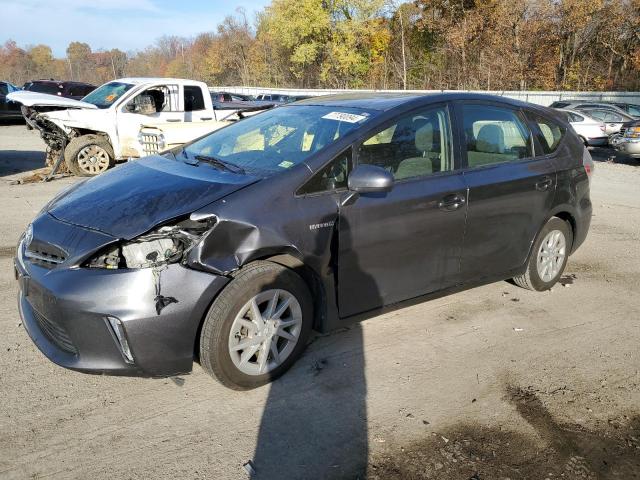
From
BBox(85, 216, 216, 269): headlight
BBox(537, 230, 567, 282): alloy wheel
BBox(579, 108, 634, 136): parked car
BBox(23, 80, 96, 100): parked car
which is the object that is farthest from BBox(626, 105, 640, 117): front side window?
BBox(23, 80, 96, 100): parked car

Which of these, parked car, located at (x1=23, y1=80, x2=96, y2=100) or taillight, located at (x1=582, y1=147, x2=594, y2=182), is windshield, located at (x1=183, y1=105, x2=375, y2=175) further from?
parked car, located at (x1=23, y1=80, x2=96, y2=100)

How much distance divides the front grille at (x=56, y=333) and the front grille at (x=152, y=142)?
21.2 feet

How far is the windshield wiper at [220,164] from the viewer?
11.9 ft

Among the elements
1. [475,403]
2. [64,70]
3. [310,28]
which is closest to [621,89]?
[310,28]

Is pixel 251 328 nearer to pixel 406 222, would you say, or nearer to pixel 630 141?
pixel 406 222

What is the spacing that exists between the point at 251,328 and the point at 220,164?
1.22 metres

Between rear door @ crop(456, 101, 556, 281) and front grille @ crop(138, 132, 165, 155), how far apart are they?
6323 millimetres

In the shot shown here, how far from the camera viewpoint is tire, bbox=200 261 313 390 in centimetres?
306

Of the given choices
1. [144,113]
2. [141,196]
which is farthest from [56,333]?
[144,113]

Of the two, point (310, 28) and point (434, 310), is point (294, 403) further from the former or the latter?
point (310, 28)

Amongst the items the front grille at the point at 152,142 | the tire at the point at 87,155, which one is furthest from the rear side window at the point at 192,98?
the front grille at the point at 152,142

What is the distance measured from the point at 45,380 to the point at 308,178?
80.5 inches

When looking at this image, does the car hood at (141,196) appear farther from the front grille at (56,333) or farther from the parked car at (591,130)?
the parked car at (591,130)

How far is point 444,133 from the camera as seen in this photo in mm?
4086
